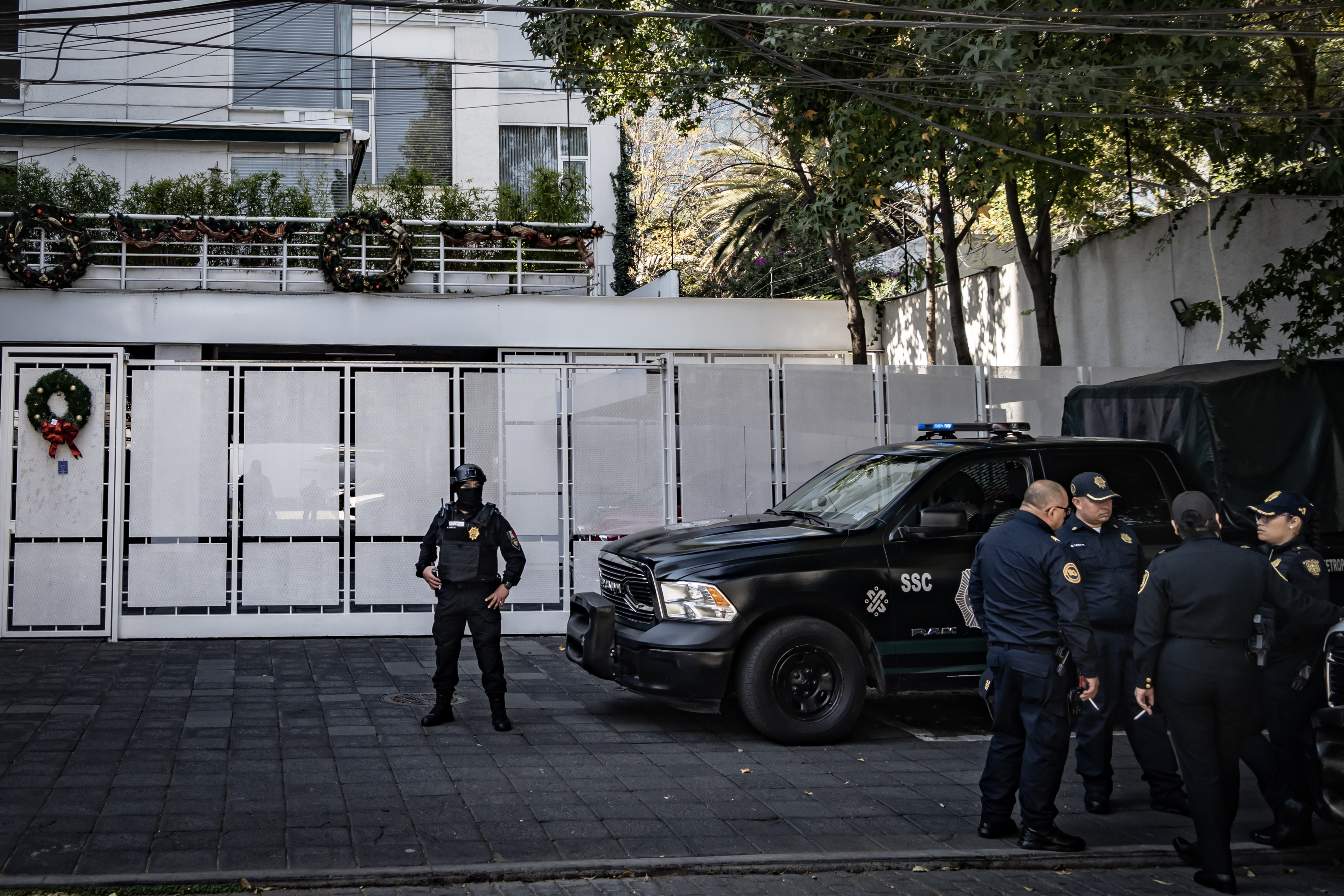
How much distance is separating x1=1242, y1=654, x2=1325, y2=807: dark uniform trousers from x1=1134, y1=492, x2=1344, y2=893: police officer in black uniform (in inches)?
24.1

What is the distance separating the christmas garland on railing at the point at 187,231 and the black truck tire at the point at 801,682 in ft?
41.0

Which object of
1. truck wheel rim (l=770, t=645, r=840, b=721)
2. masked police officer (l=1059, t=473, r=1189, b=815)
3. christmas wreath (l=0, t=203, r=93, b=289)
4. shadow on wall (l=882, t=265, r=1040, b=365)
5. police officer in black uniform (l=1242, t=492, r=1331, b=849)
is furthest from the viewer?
christmas wreath (l=0, t=203, r=93, b=289)

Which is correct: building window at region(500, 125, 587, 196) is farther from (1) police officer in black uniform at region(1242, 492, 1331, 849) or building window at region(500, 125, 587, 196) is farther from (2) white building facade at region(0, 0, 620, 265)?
(1) police officer in black uniform at region(1242, 492, 1331, 849)

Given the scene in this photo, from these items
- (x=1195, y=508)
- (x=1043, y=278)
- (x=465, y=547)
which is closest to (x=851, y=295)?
(x=1043, y=278)

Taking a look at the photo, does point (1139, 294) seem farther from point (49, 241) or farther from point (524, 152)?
point (524, 152)

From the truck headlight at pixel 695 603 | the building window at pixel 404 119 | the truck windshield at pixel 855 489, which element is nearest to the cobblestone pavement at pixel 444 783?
the truck headlight at pixel 695 603

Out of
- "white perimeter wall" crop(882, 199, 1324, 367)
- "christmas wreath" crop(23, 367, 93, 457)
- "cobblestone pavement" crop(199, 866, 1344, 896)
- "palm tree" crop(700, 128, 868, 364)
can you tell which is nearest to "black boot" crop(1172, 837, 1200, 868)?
"cobblestone pavement" crop(199, 866, 1344, 896)

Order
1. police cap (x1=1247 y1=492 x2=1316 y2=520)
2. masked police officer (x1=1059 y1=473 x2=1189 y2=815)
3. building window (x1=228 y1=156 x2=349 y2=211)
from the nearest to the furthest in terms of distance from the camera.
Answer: police cap (x1=1247 y1=492 x2=1316 y2=520) → masked police officer (x1=1059 y1=473 x2=1189 y2=815) → building window (x1=228 y1=156 x2=349 y2=211)

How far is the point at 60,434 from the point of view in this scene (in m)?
11.1

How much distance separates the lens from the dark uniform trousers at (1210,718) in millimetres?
5164

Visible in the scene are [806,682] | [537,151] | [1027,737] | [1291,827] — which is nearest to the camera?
[1027,737]

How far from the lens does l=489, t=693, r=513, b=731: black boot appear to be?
7.86m

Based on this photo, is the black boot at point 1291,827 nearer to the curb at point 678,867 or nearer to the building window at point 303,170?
the curb at point 678,867

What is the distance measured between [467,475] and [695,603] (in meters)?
1.85
